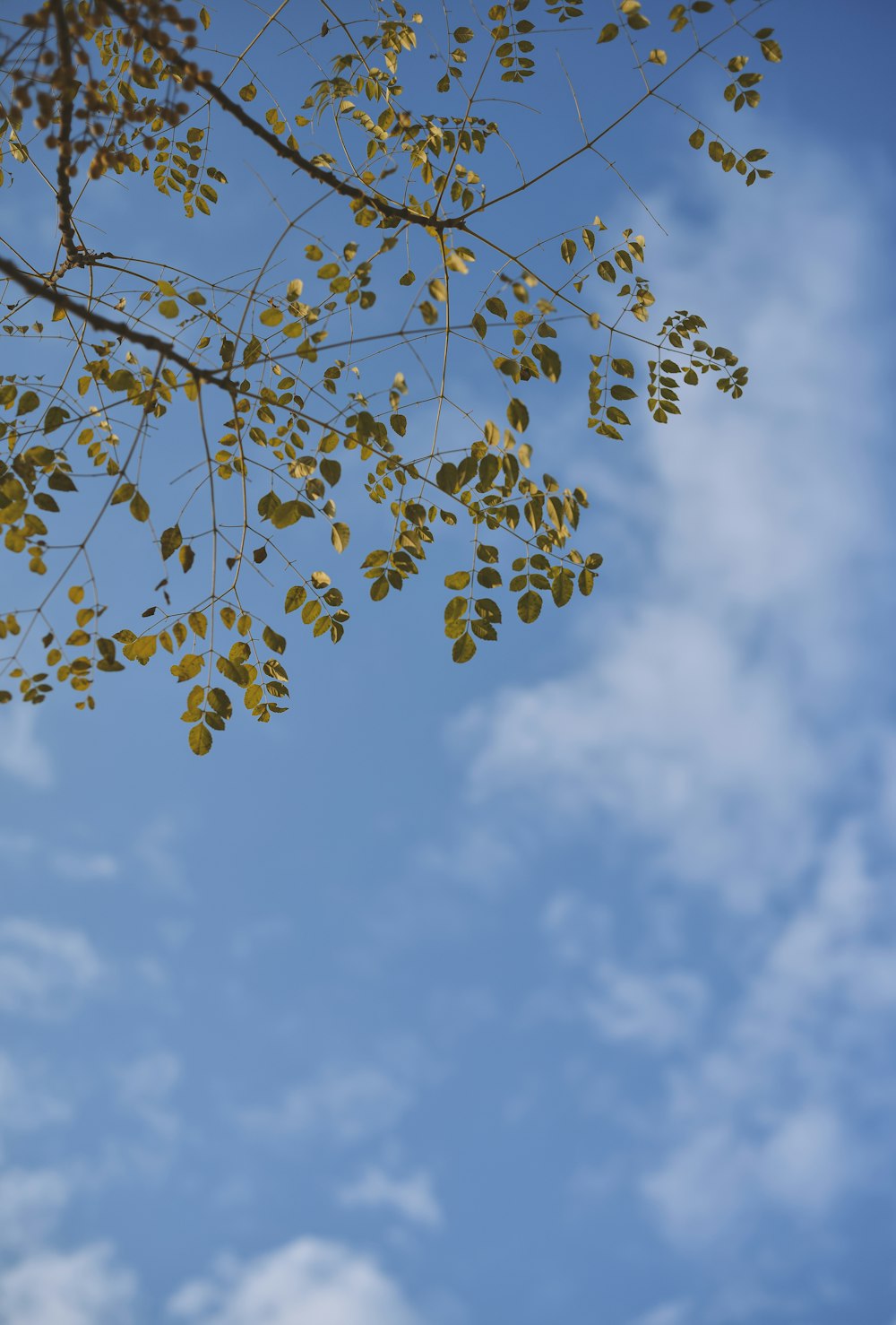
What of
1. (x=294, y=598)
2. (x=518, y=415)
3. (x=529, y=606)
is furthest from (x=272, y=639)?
(x=518, y=415)

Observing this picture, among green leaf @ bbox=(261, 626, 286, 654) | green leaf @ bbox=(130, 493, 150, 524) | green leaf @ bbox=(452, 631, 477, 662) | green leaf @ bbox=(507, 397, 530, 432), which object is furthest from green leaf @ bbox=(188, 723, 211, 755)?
green leaf @ bbox=(507, 397, 530, 432)

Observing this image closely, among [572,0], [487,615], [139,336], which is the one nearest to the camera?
[139,336]

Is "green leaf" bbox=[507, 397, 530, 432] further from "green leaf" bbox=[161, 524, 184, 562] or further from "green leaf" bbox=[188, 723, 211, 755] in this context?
"green leaf" bbox=[188, 723, 211, 755]

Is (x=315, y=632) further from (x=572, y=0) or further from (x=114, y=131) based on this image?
(x=572, y=0)

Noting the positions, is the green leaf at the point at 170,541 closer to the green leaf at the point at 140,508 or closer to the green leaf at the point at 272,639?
the green leaf at the point at 140,508

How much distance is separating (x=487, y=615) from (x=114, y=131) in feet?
5.83

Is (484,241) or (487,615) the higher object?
(484,241)

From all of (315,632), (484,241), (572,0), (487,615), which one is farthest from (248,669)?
(572,0)

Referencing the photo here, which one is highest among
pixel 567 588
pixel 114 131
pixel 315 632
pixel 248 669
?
pixel 114 131

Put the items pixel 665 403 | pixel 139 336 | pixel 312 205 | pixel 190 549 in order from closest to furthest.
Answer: pixel 139 336 < pixel 312 205 < pixel 190 549 < pixel 665 403

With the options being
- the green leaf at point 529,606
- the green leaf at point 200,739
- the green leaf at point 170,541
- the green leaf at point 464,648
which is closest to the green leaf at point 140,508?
the green leaf at point 170,541

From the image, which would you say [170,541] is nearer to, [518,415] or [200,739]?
[200,739]

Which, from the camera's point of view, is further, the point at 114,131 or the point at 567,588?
the point at 567,588

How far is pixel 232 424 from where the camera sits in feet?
10.1
